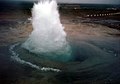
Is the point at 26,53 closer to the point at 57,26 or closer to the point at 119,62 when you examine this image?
the point at 57,26

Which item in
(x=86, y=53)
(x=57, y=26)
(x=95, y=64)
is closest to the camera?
(x=95, y=64)

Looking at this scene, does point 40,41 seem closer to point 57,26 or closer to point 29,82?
point 57,26

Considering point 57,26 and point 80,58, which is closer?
point 80,58

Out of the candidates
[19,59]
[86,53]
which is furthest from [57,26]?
[19,59]

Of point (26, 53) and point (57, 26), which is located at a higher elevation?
point (57, 26)

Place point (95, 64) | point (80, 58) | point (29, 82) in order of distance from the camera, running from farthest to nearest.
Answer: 1. point (80, 58)
2. point (95, 64)
3. point (29, 82)

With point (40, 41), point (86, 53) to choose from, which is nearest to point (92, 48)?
Answer: point (86, 53)
